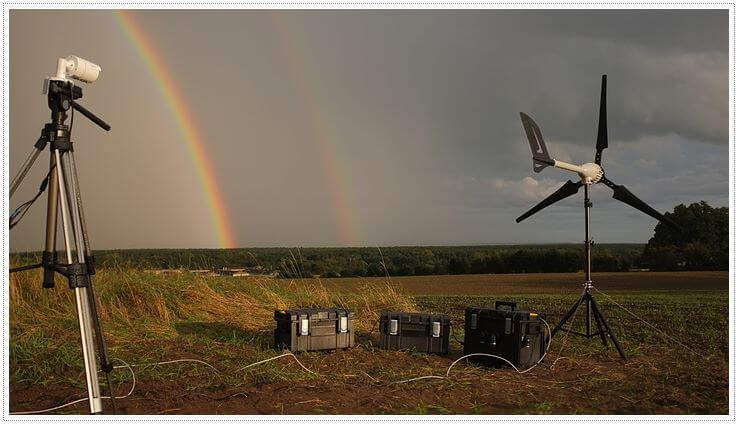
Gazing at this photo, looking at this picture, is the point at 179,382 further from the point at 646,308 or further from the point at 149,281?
the point at 646,308

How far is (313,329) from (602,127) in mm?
4499

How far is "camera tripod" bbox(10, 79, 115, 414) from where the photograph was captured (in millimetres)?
3979

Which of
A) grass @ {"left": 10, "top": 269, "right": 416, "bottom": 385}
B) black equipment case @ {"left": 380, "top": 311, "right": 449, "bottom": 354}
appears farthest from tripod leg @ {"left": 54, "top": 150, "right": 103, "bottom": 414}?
black equipment case @ {"left": 380, "top": 311, "right": 449, "bottom": 354}

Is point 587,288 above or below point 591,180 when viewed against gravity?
below

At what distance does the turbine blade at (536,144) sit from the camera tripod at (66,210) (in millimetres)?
4657

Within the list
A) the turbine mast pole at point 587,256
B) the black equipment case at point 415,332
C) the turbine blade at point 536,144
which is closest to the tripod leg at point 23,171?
the black equipment case at point 415,332

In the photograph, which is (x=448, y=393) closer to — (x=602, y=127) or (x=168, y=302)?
(x=602, y=127)

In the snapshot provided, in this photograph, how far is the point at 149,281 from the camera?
10367mm

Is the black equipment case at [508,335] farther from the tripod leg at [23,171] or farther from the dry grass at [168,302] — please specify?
the tripod leg at [23,171]

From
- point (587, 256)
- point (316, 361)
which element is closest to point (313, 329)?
point (316, 361)

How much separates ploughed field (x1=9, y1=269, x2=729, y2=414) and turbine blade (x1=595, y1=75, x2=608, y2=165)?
2525 millimetres
